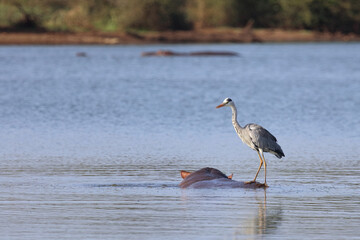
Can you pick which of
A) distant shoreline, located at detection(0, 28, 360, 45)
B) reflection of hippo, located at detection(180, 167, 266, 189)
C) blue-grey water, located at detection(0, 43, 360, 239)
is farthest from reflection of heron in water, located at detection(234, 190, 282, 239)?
distant shoreline, located at detection(0, 28, 360, 45)

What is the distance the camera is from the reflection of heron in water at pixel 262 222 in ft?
28.3

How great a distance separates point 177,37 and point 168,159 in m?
53.4

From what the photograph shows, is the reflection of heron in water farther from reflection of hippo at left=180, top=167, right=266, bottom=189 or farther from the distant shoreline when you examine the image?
the distant shoreline

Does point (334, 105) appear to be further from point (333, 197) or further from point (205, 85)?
point (333, 197)

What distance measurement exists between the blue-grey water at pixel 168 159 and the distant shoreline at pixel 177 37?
29.6 m

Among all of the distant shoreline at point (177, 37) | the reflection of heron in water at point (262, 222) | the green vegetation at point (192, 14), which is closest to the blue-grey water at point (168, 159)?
the reflection of heron in water at point (262, 222)

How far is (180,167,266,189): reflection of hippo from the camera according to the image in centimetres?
1125

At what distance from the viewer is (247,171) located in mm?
12812

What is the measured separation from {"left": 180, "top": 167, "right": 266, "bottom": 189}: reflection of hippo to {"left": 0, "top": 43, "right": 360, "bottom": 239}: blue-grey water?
0.50 feet

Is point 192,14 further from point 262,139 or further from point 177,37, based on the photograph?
point 262,139

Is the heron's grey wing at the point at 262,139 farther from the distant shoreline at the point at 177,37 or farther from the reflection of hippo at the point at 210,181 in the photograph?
the distant shoreline at the point at 177,37

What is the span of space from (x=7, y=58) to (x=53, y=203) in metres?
38.2

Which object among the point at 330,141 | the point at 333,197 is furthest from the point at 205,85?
the point at 333,197

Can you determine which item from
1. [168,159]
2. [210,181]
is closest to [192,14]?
[168,159]
